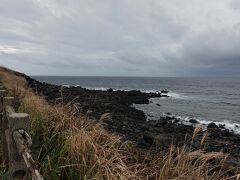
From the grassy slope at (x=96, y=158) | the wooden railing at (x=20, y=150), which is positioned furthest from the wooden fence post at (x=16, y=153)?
the grassy slope at (x=96, y=158)

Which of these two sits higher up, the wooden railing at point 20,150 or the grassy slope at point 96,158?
the wooden railing at point 20,150

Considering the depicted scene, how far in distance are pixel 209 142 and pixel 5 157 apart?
671 inches

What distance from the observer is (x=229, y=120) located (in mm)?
34250

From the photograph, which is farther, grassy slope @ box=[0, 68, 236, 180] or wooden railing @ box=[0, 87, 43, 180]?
grassy slope @ box=[0, 68, 236, 180]

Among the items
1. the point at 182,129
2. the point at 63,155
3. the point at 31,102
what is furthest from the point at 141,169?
the point at 182,129

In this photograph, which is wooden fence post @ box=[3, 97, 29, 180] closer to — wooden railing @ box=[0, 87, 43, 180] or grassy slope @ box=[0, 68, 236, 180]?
wooden railing @ box=[0, 87, 43, 180]

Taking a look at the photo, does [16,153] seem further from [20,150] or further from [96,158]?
[96,158]

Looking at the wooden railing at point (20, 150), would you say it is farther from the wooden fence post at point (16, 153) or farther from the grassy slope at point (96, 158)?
the grassy slope at point (96, 158)

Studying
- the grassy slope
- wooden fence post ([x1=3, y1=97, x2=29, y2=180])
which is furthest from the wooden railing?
the grassy slope

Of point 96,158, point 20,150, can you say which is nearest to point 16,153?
point 20,150

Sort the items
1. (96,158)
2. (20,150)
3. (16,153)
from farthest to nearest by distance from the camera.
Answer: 1. (96,158)
2. (16,153)
3. (20,150)

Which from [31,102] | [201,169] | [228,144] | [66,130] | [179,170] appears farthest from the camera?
[228,144]

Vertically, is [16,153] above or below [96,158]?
above

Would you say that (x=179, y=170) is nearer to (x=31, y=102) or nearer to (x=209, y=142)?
(x=31, y=102)
